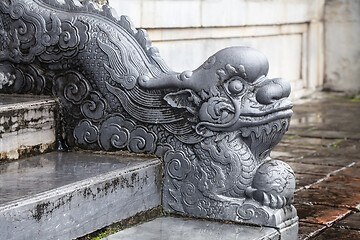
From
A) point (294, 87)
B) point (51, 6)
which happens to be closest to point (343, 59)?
point (294, 87)

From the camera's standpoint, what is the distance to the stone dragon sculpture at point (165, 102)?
3348 millimetres

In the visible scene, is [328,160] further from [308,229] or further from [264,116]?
[264,116]

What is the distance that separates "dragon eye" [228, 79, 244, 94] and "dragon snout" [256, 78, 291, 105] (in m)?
0.08

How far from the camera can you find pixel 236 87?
3.34m

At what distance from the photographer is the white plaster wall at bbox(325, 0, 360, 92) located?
10.5m

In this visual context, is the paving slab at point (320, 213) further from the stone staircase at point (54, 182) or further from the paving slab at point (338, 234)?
the stone staircase at point (54, 182)

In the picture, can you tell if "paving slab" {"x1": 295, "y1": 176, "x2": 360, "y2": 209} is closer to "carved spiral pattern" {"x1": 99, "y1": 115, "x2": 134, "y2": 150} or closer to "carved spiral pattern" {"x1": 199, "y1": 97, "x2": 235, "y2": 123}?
"carved spiral pattern" {"x1": 199, "y1": 97, "x2": 235, "y2": 123}

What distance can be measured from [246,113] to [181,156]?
409 mm

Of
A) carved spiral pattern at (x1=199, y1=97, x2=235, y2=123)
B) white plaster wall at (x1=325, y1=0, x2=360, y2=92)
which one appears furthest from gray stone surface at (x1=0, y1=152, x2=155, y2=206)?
white plaster wall at (x1=325, y1=0, x2=360, y2=92)

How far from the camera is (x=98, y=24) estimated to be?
148 inches

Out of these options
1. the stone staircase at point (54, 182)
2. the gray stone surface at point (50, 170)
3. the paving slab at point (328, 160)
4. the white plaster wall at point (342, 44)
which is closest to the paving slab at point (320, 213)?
the stone staircase at point (54, 182)

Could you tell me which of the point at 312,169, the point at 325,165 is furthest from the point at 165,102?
the point at 325,165

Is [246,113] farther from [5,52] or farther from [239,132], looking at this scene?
[5,52]

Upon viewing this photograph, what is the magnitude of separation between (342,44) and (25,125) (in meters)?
7.89
